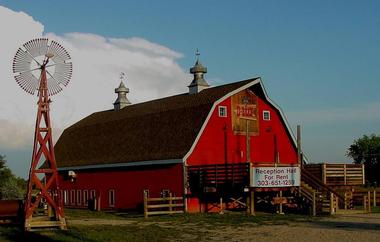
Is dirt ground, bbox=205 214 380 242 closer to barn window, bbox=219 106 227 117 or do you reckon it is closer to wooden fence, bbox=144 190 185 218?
wooden fence, bbox=144 190 185 218

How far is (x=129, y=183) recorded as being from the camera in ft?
127

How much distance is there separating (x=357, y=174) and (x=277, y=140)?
221 inches

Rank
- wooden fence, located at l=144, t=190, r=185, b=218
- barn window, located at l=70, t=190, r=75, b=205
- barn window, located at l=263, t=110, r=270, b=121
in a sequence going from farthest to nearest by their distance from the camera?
barn window, located at l=70, t=190, r=75, b=205 → barn window, located at l=263, t=110, r=270, b=121 → wooden fence, located at l=144, t=190, r=185, b=218

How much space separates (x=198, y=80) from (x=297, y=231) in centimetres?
2087

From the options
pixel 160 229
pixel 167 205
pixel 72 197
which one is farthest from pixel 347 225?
pixel 72 197

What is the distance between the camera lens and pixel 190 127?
119ft

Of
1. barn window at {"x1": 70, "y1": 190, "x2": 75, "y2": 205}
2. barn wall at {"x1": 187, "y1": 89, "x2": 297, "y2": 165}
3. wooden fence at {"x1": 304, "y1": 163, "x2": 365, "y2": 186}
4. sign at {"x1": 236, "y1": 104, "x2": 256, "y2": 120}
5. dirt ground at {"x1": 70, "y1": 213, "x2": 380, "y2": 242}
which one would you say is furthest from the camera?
barn window at {"x1": 70, "y1": 190, "x2": 75, "y2": 205}

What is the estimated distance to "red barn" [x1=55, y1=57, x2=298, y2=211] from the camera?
3438 centimetres

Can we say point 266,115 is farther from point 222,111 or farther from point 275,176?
point 275,176

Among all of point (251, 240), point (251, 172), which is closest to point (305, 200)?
point (251, 172)

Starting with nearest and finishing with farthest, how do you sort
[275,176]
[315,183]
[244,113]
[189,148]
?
[275,176]
[315,183]
[189,148]
[244,113]

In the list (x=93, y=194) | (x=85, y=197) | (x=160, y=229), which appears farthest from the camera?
(x=85, y=197)

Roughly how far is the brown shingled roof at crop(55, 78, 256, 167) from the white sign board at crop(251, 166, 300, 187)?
16.5ft

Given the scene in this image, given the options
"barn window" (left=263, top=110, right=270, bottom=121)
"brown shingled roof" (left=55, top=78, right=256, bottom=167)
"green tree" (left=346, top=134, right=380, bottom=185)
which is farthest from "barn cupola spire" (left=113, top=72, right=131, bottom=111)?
"green tree" (left=346, top=134, right=380, bottom=185)
